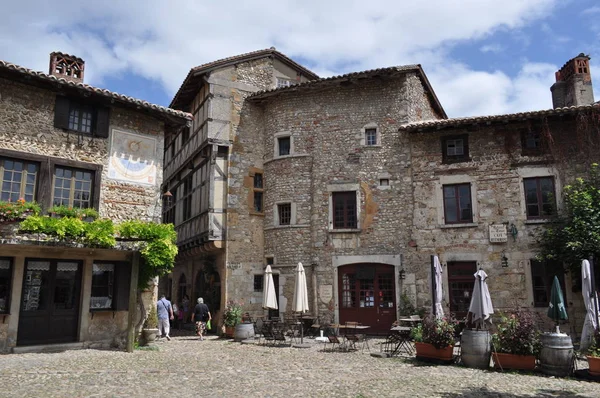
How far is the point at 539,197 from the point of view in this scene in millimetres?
14977

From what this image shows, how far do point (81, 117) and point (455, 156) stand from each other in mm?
11762

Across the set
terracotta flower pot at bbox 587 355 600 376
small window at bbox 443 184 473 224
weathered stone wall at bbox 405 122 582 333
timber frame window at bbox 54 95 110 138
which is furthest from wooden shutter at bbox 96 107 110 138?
terracotta flower pot at bbox 587 355 600 376

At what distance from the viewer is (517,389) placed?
764cm

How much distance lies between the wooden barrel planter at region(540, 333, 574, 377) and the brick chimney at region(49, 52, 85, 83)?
12.9 metres

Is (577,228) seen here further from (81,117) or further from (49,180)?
(49,180)

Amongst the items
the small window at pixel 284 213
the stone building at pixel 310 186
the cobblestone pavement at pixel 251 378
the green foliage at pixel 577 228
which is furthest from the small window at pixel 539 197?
the small window at pixel 284 213

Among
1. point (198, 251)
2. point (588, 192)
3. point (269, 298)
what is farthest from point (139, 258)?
point (588, 192)

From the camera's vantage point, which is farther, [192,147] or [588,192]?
[192,147]

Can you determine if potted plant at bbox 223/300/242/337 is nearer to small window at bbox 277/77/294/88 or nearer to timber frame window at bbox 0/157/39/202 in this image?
timber frame window at bbox 0/157/39/202

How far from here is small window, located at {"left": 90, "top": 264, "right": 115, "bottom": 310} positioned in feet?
38.0

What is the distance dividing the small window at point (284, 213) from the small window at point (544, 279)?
841 cm

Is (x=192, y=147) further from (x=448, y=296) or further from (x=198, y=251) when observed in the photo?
(x=448, y=296)

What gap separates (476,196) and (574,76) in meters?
5.81

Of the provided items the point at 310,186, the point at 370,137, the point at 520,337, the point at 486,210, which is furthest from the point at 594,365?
the point at 310,186
